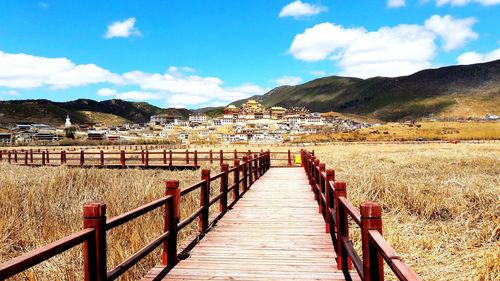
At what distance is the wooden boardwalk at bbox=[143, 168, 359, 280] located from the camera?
5453 millimetres

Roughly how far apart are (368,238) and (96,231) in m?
2.60

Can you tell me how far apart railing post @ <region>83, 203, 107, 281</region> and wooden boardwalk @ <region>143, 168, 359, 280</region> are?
1.40m

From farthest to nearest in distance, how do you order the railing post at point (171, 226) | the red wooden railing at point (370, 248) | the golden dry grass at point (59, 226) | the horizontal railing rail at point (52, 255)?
the golden dry grass at point (59, 226) → the railing post at point (171, 226) → the red wooden railing at point (370, 248) → the horizontal railing rail at point (52, 255)

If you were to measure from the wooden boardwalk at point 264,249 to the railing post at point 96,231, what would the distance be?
55.1 inches

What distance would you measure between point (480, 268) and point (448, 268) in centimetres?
54

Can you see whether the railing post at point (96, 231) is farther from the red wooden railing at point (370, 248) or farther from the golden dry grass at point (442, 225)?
the golden dry grass at point (442, 225)

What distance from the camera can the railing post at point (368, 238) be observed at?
11.9 feet

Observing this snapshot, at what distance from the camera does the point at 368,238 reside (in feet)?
12.5

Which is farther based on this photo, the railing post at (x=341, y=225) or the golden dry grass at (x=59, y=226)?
the golden dry grass at (x=59, y=226)

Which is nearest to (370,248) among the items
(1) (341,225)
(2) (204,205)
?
(1) (341,225)

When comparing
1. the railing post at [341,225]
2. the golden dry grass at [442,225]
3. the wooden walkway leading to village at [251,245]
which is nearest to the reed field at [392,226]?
the golden dry grass at [442,225]

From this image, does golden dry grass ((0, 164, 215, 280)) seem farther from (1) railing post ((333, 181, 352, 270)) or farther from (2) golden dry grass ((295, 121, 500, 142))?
(2) golden dry grass ((295, 121, 500, 142))

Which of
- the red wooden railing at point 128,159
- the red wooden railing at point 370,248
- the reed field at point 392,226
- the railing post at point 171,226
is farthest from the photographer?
the red wooden railing at point 128,159

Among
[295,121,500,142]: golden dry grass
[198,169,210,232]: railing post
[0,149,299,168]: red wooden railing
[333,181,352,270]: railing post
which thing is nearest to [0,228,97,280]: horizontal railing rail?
[333,181,352,270]: railing post
